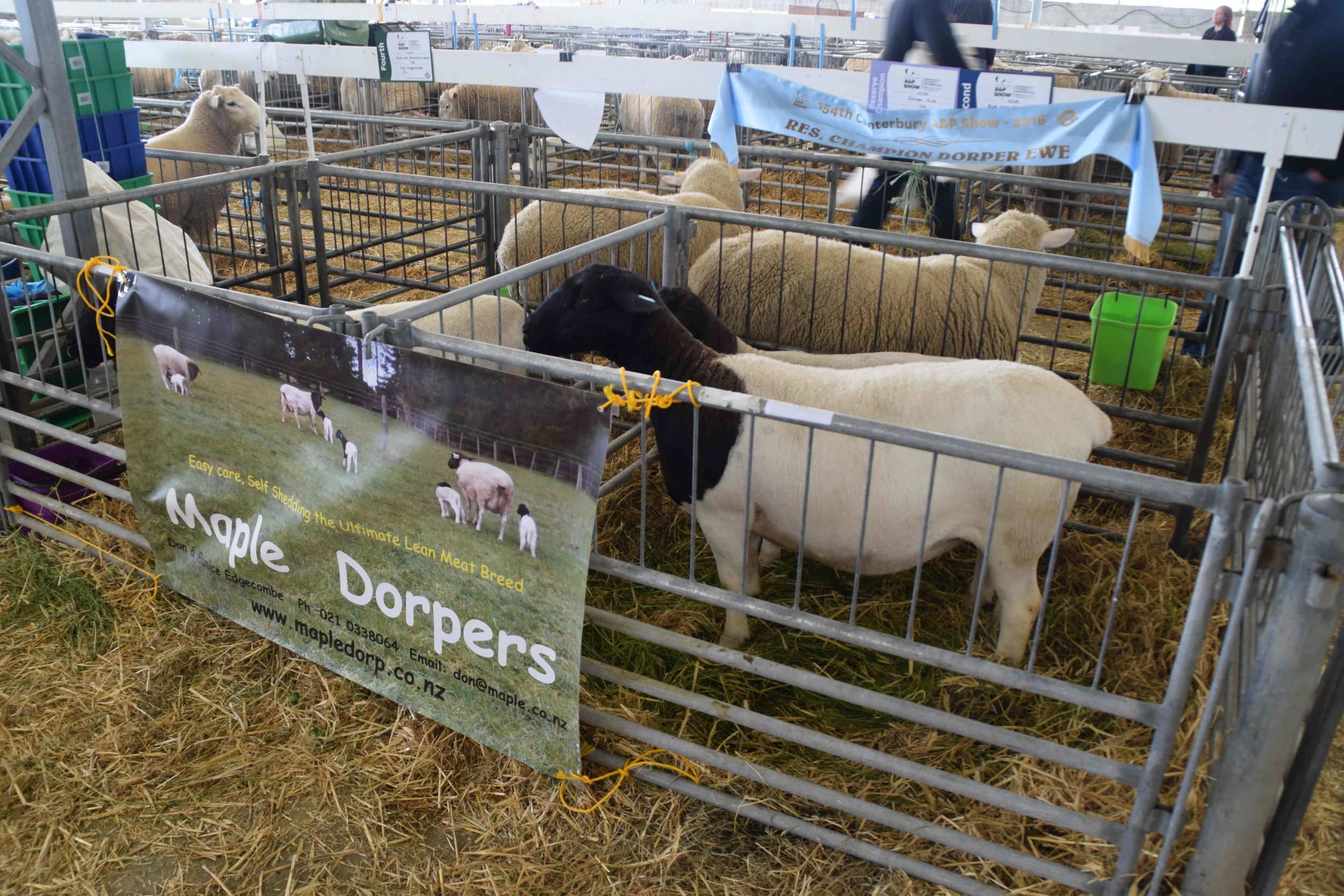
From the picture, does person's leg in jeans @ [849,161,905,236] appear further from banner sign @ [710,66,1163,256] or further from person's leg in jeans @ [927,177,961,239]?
banner sign @ [710,66,1163,256]

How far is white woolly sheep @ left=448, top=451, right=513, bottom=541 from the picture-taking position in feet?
7.88

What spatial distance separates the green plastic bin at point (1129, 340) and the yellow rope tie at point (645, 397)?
3.36 metres

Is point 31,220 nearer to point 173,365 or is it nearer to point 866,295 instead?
point 173,365

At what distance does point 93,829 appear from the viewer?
277cm

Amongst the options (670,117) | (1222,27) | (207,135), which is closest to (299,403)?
(207,135)

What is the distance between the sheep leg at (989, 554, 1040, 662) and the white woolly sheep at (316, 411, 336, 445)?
2.07m

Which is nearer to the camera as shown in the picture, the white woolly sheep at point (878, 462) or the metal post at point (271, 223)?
the white woolly sheep at point (878, 462)

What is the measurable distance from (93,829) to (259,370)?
56.6 inches

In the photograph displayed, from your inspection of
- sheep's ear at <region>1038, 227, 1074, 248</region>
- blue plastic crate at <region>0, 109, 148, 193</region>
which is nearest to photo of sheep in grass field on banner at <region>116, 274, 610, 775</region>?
blue plastic crate at <region>0, 109, 148, 193</region>

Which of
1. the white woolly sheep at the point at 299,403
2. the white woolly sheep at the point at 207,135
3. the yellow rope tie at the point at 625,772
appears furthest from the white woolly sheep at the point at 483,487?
the white woolly sheep at the point at 207,135

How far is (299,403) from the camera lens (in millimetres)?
2703

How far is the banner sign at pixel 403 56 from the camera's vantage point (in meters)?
4.90

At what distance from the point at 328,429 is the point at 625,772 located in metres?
1.34

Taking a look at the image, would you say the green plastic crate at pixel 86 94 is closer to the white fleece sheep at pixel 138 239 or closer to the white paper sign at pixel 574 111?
the white fleece sheep at pixel 138 239
